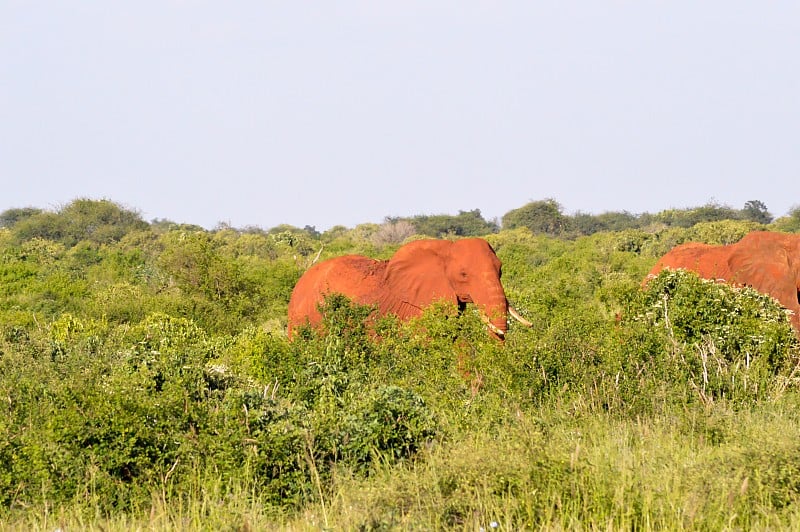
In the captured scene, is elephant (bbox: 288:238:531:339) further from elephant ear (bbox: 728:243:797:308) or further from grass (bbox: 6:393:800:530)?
grass (bbox: 6:393:800:530)

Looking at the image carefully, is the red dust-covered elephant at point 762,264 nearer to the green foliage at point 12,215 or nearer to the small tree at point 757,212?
the small tree at point 757,212

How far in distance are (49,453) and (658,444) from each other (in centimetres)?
339

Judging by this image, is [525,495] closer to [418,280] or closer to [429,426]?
[429,426]

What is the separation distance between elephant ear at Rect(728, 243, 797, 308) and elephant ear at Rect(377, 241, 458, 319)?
3837 mm

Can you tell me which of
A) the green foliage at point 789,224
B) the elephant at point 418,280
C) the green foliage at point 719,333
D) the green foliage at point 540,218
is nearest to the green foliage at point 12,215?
the green foliage at point 540,218

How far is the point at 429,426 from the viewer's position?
6938 mm

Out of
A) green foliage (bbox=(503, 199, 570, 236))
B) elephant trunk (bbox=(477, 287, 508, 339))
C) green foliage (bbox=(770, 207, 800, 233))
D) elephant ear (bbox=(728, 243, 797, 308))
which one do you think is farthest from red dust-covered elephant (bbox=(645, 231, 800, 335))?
green foliage (bbox=(503, 199, 570, 236))

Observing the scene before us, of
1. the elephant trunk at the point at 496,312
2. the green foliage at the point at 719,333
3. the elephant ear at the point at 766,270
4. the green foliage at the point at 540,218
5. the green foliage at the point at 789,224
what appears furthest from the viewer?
the green foliage at the point at 540,218

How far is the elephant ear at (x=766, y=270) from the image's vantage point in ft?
50.4

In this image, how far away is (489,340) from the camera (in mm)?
10305

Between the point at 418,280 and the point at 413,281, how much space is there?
0.09m

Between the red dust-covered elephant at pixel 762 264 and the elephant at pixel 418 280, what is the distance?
97.4 inches

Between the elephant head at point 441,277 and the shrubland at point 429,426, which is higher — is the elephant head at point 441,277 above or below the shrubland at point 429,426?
above

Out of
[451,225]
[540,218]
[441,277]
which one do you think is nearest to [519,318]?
[441,277]
